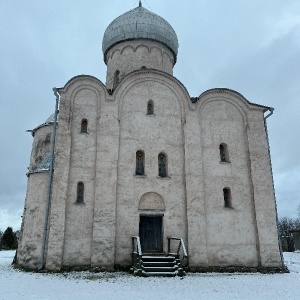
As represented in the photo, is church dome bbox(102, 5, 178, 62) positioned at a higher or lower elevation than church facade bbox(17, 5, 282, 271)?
higher

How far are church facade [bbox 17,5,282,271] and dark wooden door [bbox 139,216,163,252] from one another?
45mm

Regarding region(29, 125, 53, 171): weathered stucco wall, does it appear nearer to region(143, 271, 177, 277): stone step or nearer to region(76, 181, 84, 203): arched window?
region(76, 181, 84, 203): arched window

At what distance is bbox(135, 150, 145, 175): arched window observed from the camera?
15242 mm

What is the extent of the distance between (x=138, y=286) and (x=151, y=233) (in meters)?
4.65

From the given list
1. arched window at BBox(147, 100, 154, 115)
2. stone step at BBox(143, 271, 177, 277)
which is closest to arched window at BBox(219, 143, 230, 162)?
arched window at BBox(147, 100, 154, 115)

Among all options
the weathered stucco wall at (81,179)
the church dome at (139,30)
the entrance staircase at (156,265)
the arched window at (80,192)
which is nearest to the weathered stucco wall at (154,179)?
the weathered stucco wall at (81,179)

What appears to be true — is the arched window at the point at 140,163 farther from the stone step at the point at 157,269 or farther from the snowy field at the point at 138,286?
the snowy field at the point at 138,286

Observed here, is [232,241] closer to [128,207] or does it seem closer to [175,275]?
[175,275]

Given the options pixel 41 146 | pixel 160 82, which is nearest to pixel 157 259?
pixel 160 82

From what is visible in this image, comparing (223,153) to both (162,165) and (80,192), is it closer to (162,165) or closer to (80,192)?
(162,165)

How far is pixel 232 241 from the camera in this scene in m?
14.7

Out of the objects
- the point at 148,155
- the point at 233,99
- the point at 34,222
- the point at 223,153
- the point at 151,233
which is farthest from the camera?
the point at 233,99

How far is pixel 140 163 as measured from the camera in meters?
15.4

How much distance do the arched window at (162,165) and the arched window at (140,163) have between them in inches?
31.4
